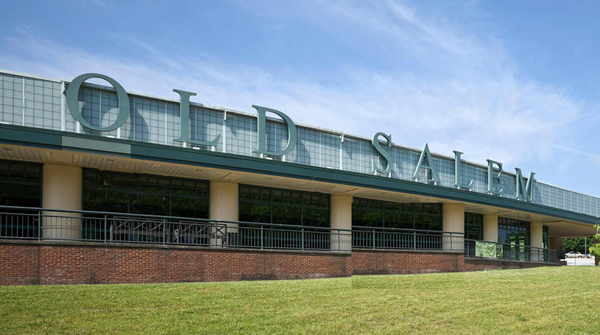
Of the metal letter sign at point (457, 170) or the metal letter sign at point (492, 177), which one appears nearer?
the metal letter sign at point (457, 170)

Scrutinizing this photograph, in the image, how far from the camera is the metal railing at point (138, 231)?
52.9 ft

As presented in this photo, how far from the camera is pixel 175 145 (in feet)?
61.1

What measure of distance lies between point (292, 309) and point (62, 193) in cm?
974

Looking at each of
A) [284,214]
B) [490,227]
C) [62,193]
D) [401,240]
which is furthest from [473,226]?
[62,193]

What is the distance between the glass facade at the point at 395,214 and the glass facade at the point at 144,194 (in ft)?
26.7

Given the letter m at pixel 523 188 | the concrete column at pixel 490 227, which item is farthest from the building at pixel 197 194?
the letter m at pixel 523 188

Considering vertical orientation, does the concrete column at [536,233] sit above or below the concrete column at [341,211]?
below

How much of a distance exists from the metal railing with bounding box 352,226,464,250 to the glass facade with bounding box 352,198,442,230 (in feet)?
1.83

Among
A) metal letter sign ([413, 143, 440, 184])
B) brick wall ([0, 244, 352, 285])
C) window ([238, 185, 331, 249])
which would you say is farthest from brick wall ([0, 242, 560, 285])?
metal letter sign ([413, 143, 440, 184])

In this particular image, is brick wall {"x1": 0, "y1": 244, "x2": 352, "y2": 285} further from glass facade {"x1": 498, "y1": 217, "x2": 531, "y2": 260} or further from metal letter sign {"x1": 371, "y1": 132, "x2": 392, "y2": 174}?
glass facade {"x1": 498, "y1": 217, "x2": 531, "y2": 260}

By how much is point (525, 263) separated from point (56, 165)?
76.5ft

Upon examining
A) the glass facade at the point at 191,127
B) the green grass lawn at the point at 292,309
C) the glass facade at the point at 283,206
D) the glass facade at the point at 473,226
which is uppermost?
the glass facade at the point at 191,127

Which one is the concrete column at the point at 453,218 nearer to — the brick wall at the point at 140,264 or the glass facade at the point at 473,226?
the glass facade at the point at 473,226

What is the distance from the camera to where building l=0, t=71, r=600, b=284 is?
50.5 ft
